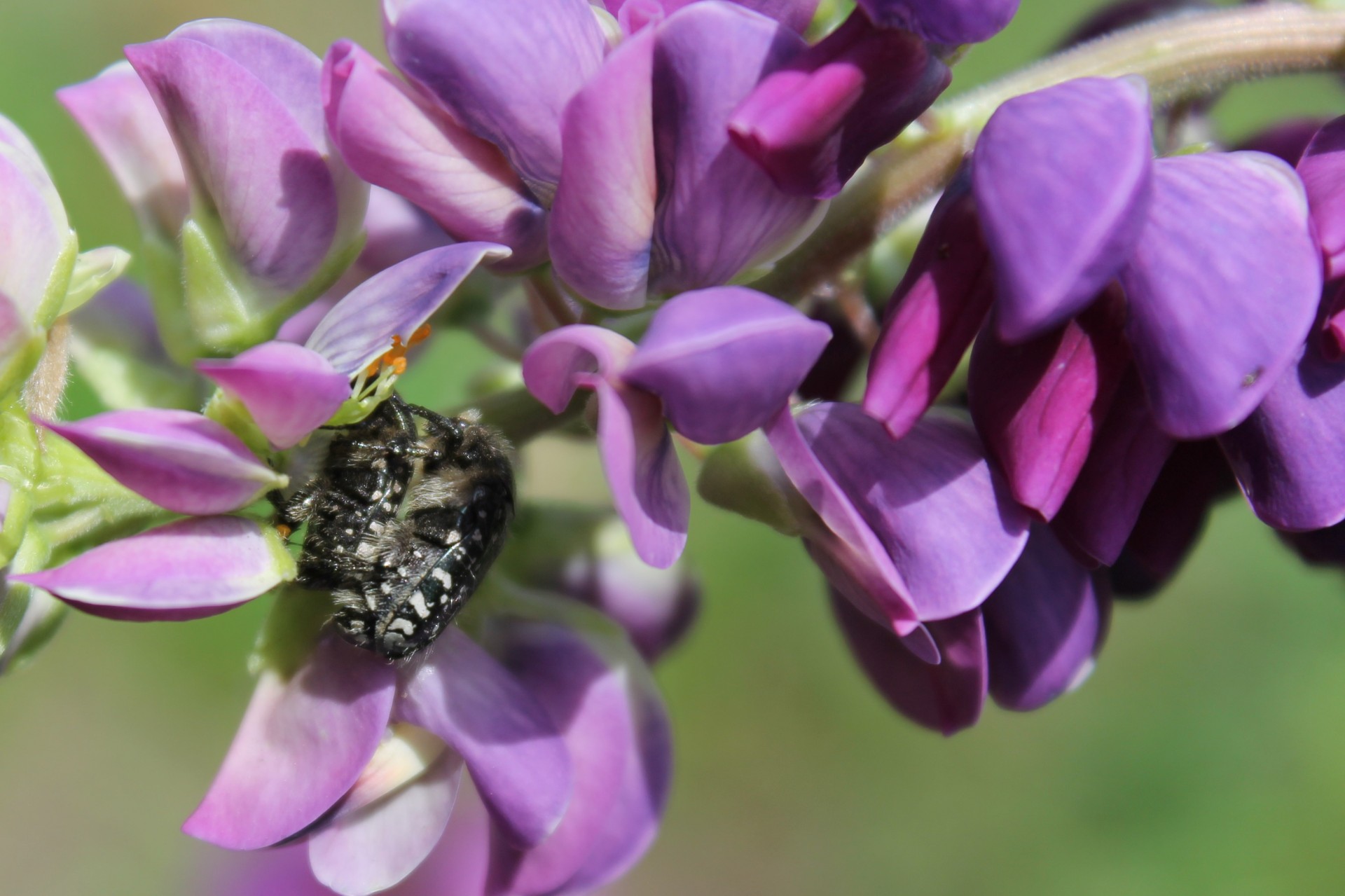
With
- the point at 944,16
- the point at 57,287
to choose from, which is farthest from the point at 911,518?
the point at 57,287

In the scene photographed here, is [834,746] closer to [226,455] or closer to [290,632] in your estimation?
[290,632]

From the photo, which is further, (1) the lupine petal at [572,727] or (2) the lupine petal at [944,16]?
(1) the lupine petal at [572,727]

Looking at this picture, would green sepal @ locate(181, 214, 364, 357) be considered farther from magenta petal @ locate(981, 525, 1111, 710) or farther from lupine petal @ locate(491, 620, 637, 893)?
magenta petal @ locate(981, 525, 1111, 710)

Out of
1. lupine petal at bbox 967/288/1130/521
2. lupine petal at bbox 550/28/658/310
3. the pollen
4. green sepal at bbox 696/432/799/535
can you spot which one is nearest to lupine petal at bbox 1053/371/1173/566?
lupine petal at bbox 967/288/1130/521

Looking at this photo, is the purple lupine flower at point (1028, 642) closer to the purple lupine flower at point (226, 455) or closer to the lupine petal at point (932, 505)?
the lupine petal at point (932, 505)

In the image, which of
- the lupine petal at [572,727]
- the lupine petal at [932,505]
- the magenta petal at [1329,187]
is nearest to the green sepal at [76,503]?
the lupine petal at [572,727]

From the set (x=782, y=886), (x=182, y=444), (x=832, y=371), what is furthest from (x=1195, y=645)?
(x=182, y=444)
